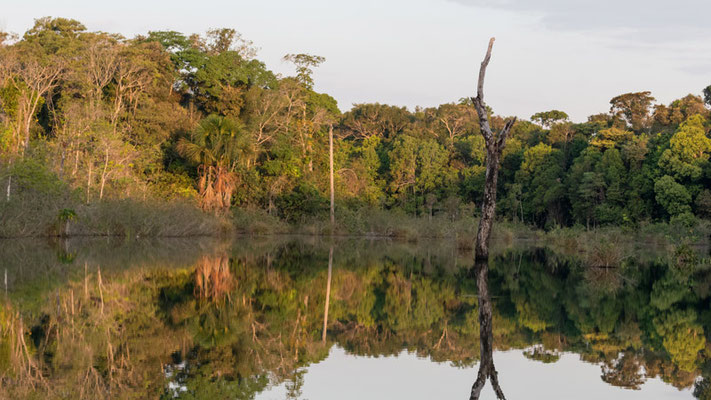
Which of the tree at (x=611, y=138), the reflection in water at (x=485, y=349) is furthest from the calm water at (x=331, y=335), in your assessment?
the tree at (x=611, y=138)

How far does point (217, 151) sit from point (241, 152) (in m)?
1.48

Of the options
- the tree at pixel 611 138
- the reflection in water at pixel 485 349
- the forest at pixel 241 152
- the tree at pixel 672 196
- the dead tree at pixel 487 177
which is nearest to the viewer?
the reflection in water at pixel 485 349

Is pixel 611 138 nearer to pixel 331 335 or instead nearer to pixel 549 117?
pixel 549 117

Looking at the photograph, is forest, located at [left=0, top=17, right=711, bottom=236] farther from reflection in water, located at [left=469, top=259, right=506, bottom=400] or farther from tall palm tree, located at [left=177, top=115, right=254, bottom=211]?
reflection in water, located at [left=469, top=259, right=506, bottom=400]

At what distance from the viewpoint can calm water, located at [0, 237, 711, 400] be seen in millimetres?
6164

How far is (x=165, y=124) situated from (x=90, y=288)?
32767 mm

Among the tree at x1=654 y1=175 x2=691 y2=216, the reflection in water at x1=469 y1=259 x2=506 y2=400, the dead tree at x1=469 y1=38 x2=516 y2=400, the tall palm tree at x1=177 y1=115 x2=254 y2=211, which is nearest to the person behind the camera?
the reflection in water at x1=469 y1=259 x2=506 y2=400

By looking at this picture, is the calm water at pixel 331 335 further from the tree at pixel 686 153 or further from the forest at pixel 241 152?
the tree at pixel 686 153

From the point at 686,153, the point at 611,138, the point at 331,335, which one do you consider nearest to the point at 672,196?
the point at 686,153

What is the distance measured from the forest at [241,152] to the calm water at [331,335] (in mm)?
16861

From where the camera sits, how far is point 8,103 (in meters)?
35.2

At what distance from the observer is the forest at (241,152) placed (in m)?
33.7

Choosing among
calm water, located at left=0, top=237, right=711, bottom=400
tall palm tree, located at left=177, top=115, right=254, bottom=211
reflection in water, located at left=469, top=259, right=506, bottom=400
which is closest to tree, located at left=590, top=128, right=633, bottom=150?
tall palm tree, located at left=177, top=115, right=254, bottom=211

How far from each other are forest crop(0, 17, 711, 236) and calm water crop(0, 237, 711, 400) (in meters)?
16.9
